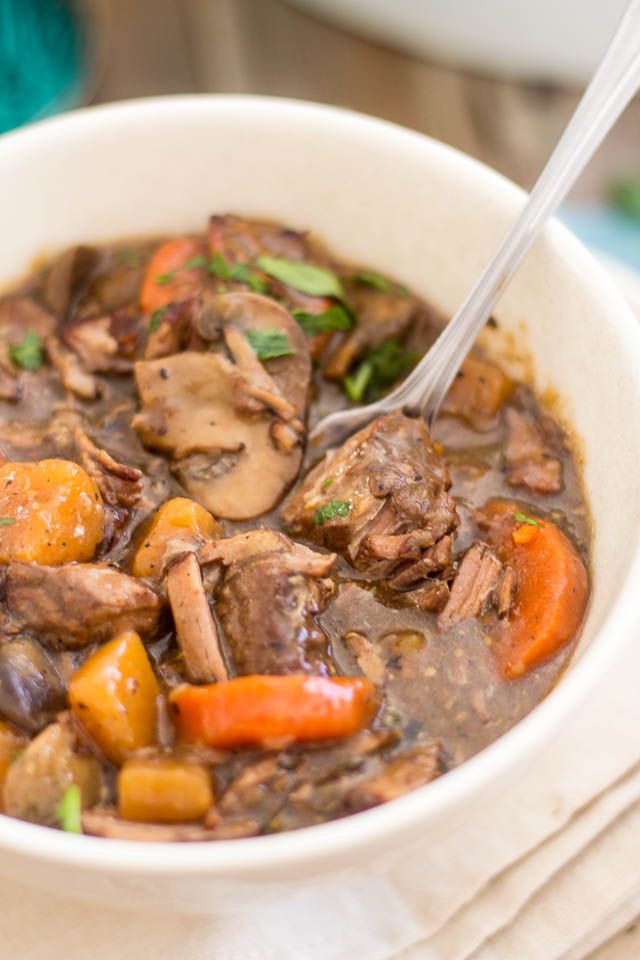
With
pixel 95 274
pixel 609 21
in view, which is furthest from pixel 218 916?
pixel 609 21

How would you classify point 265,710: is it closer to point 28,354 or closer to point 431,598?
point 431,598

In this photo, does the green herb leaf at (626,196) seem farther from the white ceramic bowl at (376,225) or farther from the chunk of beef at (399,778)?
the chunk of beef at (399,778)

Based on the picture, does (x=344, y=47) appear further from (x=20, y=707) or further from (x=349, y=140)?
(x=20, y=707)

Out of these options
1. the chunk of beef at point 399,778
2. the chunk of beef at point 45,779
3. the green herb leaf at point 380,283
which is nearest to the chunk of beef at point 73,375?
the green herb leaf at point 380,283

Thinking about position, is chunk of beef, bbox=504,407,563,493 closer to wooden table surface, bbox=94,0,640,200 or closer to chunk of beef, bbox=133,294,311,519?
chunk of beef, bbox=133,294,311,519

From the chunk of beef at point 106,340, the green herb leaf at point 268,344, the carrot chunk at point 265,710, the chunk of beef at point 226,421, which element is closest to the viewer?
the carrot chunk at point 265,710

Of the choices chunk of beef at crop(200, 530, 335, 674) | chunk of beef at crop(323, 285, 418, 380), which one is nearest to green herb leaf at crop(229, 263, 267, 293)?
chunk of beef at crop(323, 285, 418, 380)
